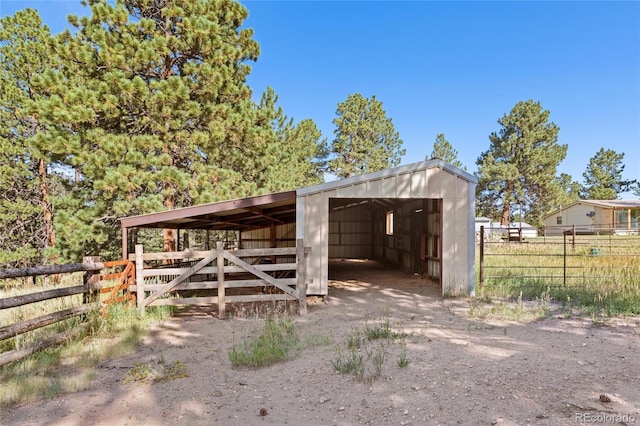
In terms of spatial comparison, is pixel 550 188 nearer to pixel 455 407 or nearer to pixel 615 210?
pixel 615 210

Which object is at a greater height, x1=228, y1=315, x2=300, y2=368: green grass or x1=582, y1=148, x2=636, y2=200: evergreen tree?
x1=582, y1=148, x2=636, y2=200: evergreen tree

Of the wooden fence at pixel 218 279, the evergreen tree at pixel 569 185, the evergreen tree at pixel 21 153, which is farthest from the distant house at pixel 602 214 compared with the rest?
the evergreen tree at pixel 21 153

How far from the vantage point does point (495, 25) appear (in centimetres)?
1302

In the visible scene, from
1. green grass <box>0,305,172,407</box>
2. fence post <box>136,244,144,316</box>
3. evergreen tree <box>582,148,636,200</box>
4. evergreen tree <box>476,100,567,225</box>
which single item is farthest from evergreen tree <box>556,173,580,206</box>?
green grass <box>0,305,172,407</box>

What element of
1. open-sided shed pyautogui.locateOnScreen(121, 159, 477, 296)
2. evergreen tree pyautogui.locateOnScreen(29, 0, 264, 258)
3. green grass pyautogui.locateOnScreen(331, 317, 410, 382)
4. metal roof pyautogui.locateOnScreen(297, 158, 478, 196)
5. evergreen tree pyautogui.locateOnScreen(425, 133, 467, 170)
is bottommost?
green grass pyautogui.locateOnScreen(331, 317, 410, 382)

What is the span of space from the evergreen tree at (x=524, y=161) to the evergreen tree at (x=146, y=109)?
28.6 metres

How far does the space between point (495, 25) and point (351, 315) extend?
12107 millimetres

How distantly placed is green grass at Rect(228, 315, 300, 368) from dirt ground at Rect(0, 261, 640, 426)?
0.15 meters

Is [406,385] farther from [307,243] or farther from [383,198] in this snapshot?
[383,198]

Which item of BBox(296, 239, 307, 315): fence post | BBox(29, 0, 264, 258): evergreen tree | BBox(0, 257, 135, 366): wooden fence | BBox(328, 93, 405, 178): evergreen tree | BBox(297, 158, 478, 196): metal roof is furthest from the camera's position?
BBox(328, 93, 405, 178): evergreen tree

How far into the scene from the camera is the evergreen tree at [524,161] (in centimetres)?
3256

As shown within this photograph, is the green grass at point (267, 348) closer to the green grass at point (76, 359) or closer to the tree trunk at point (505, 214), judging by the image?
the green grass at point (76, 359)

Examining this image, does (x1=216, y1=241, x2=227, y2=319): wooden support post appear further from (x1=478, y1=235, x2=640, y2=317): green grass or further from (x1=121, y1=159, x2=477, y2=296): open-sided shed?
(x1=478, y1=235, x2=640, y2=317): green grass

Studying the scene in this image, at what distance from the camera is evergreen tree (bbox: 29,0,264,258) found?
10.6 m
